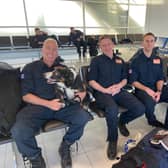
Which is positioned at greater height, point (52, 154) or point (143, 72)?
point (143, 72)

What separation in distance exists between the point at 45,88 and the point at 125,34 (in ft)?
28.9

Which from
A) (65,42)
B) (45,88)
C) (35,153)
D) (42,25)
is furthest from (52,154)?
(42,25)

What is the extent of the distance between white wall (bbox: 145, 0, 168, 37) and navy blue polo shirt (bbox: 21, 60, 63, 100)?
18.7 ft

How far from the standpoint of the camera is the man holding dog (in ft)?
4.74

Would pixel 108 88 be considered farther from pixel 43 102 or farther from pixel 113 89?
pixel 43 102

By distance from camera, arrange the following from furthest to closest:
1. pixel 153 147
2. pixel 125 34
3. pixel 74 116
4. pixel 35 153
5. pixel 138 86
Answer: pixel 125 34
pixel 138 86
pixel 74 116
pixel 35 153
pixel 153 147

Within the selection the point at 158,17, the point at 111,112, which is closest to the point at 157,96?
the point at 111,112

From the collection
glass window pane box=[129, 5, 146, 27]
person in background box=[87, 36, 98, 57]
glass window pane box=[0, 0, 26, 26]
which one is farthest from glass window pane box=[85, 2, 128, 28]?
glass window pane box=[0, 0, 26, 26]

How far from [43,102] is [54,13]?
23.9ft

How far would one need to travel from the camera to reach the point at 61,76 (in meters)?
1.65

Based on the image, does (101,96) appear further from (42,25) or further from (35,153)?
(42,25)

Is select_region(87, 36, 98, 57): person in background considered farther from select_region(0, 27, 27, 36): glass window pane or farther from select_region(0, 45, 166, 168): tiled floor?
select_region(0, 45, 166, 168): tiled floor

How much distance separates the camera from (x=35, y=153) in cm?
148

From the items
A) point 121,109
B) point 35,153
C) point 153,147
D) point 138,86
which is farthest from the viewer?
point 138,86
